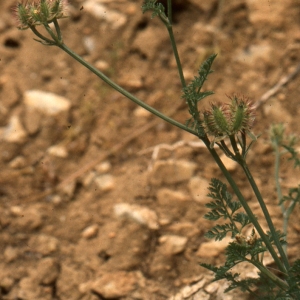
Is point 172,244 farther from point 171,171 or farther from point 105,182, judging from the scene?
point 105,182

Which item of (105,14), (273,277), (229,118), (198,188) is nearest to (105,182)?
(198,188)

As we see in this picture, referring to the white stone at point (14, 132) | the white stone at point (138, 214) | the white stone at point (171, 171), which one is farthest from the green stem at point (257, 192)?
the white stone at point (14, 132)

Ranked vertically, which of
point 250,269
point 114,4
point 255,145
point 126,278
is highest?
point 114,4

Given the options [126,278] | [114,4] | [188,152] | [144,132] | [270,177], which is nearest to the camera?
[126,278]

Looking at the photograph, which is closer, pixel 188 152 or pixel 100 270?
pixel 100 270

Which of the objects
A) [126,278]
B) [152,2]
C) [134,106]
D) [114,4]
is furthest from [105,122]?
[152,2]

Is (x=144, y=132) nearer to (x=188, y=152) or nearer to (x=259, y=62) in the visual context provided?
(x=188, y=152)

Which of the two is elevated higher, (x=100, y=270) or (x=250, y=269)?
(x=100, y=270)
